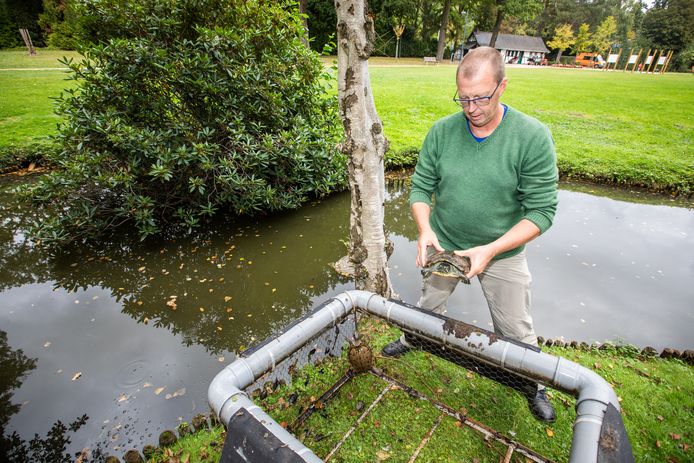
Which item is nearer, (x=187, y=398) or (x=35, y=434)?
(x=35, y=434)

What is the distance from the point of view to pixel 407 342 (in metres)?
2.94

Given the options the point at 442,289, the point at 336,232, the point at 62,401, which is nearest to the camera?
the point at 442,289

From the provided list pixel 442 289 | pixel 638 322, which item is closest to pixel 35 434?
pixel 442 289

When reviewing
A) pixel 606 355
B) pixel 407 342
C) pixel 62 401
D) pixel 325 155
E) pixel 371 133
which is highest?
pixel 371 133

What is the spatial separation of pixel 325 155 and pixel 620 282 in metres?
4.85

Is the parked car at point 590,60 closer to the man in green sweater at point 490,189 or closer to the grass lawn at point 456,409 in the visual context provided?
the grass lawn at point 456,409

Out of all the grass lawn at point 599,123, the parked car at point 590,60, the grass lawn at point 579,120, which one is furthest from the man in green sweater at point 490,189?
the parked car at point 590,60

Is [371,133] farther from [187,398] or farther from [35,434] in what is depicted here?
[35,434]

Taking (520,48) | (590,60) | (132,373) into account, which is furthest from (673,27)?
(132,373)

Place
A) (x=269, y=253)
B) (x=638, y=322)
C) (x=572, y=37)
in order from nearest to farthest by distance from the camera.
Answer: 1. (x=638, y=322)
2. (x=269, y=253)
3. (x=572, y=37)

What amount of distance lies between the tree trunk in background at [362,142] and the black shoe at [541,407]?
5.54 feet

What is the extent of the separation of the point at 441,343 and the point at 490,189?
1.01 m

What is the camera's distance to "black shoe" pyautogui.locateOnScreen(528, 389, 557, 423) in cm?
267

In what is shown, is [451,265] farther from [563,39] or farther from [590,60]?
[563,39]
